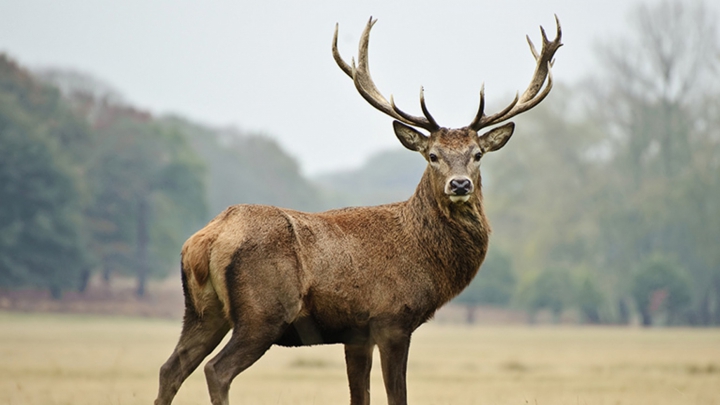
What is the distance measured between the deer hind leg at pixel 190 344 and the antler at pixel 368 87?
286cm

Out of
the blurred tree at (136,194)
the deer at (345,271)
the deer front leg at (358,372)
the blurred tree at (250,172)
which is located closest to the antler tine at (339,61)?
the deer at (345,271)

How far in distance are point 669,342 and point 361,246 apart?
3436cm

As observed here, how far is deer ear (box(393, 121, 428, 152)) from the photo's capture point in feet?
31.7

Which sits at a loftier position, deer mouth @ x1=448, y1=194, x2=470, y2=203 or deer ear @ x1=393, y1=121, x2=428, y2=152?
deer ear @ x1=393, y1=121, x2=428, y2=152

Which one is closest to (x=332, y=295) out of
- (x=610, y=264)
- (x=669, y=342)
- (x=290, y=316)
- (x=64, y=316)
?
(x=290, y=316)

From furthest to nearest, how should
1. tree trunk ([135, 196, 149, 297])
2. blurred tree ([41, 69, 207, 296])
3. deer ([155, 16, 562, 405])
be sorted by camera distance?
tree trunk ([135, 196, 149, 297]) → blurred tree ([41, 69, 207, 296]) → deer ([155, 16, 562, 405])

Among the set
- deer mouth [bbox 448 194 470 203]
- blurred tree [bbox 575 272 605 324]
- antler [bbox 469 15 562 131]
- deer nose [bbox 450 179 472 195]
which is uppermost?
antler [bbox 469 15 562 131]

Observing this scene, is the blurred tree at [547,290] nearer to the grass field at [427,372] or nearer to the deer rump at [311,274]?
the grass field at [427,372]

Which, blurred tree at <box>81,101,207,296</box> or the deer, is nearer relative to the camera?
the deer

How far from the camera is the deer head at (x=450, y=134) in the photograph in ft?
30.3

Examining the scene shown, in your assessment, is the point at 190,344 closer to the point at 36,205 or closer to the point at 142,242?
Answer: the point at 36,205

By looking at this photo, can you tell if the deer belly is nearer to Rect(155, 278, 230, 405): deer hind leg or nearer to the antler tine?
Rect(155, 278, 230, 405): deer hind leg

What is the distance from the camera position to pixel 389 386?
8.70 meters

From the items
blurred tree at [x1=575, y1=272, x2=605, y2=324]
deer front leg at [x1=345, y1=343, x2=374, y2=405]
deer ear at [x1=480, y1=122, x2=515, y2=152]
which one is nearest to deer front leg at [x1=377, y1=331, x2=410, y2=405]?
deer front leg at [x1=345, y1=343, x2=374, y2=405]
